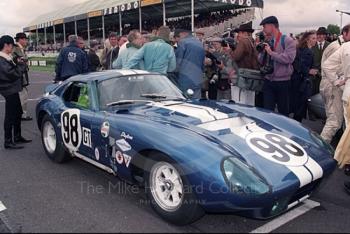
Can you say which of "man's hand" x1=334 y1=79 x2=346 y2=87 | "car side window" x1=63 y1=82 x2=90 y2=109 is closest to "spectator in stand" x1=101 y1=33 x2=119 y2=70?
"car side window" x1=63 y1=82 x2=90 y2=109

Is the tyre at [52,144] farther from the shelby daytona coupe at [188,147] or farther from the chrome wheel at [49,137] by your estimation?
the shelby daytona coupe at [188,147]

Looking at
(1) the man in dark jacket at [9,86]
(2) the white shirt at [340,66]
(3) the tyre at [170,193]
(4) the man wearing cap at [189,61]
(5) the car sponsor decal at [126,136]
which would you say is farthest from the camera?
(4) the man wearing cap at [189,61]

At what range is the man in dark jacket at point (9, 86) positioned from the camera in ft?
18.1

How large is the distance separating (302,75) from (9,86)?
14.4ft

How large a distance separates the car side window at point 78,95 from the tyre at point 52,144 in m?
0.40

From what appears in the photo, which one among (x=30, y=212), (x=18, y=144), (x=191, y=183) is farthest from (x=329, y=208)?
(x=18, y=144)

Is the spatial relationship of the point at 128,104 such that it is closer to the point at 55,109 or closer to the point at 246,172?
the point at 55,109

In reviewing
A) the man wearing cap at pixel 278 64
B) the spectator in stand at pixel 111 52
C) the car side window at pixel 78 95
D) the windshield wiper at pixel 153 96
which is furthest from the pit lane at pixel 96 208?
the spectator in stand at pixel 111 52

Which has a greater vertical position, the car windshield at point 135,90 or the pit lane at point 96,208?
the car windshield at point 135,90

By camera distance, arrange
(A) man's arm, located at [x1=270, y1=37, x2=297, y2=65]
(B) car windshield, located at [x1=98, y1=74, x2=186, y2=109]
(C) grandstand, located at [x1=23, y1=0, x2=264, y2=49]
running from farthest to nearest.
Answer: (C) grandstand, located at [x1=23, y1=0, x2=264, y2=49] → (A) man's arm, located at [x1=270, y1=37, x2=297, y2=65] → (B) car windshield, located at [x1=98, y1=74, x2=186, y2=109]

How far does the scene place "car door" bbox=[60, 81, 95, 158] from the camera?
4060 mm

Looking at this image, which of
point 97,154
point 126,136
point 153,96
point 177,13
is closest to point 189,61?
point 153,96

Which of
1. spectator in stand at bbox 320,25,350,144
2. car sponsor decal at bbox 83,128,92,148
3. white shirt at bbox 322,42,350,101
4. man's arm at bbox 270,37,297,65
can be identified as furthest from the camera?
man's arm at bbox 270,37,297,65

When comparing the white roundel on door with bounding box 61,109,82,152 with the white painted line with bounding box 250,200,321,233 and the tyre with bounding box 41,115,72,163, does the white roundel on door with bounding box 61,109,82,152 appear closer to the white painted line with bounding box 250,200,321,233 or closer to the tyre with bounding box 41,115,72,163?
the tyre with bounding box 41,115,72,163
